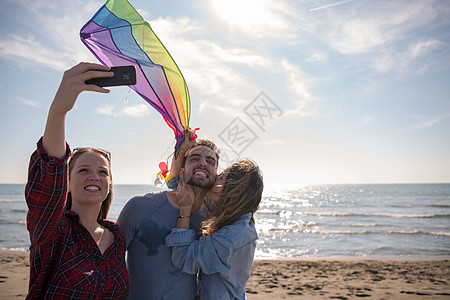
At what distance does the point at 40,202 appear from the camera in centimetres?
161

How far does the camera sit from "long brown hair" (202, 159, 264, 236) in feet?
8.54

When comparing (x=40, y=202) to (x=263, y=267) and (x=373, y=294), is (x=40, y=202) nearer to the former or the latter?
(x=373, y=294)

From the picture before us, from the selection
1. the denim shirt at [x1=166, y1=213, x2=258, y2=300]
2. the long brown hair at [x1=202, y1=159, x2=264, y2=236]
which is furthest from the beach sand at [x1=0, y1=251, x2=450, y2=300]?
the long brown hair at [x1=202, y1=159, x2=264, y2=236]

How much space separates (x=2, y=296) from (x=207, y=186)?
643cm

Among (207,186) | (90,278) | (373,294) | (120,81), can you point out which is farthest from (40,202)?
(373,294)

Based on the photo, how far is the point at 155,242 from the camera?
8.17 ft

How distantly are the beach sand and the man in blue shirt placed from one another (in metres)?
5.02

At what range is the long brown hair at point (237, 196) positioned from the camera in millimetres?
2604

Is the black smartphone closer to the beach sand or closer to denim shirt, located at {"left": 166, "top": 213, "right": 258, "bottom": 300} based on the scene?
denim shirt, located at {"left": 166, "top": 213, "right": 258, "bottom": 300}

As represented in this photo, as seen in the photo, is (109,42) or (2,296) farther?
(2,296)

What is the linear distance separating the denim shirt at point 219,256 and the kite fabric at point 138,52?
1.04m

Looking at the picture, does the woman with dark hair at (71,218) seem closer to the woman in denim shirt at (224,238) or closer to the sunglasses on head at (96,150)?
the sunglasses on head at (96,150)

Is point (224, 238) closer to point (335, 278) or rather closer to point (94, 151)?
point (94, 151)

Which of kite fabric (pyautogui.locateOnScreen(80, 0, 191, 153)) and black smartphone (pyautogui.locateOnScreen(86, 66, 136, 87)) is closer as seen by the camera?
black smartphone (pyautogui.locateOnScreen(86, 66, 136, 87))
